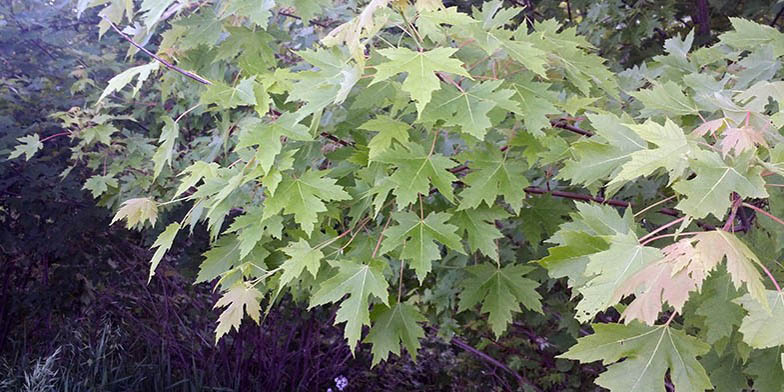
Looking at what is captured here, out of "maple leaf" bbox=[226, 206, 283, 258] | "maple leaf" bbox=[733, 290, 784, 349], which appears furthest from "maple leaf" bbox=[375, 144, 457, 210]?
"maple leaf" bbox=[733, 290, 784, 349]

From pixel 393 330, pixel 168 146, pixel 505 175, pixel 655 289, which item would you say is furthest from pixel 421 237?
pixel 168 146

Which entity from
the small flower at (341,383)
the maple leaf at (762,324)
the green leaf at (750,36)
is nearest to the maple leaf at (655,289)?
the maple leaf at (762,324)

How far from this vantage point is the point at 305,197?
5.53 ft

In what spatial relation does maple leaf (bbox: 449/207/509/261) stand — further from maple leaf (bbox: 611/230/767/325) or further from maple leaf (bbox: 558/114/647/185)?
maple leaf (bbox: 611/230/767/325)

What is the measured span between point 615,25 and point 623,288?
2805 millimetres

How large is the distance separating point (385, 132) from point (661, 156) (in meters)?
0.69

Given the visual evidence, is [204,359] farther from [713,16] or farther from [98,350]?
[713,16]

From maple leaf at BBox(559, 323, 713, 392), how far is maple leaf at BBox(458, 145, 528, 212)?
0.55 meters

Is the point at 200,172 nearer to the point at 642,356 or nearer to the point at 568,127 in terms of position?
the point at 568,127

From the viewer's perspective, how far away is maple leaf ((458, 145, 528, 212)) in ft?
5.56

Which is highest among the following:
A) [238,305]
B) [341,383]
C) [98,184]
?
[238,305]

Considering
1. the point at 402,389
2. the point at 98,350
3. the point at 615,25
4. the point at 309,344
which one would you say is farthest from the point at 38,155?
the point at 615,25

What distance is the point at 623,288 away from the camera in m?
1.05

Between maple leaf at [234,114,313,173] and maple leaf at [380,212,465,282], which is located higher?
maple leaf at [234,114,313,173]
